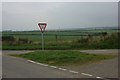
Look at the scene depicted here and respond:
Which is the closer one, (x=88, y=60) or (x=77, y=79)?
(x=77, y=79)

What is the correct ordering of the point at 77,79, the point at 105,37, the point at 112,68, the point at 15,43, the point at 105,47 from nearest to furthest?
the point at 77,79
the point at 112,68
the point at 105,47
the point at 105,37
the point at 15,43

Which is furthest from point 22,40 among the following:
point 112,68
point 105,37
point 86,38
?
point 112,68

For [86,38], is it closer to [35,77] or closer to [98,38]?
[98,38]

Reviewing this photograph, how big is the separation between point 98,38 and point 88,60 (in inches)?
659

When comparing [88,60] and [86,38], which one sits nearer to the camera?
[88,60]

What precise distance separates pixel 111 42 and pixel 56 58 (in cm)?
1457

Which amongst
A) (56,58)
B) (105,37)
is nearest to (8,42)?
(105,37)

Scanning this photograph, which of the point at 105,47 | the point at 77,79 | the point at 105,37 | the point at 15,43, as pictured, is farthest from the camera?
the point at 15,43

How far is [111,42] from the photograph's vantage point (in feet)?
96.2

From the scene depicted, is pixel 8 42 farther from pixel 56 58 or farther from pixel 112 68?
pixel 112 68

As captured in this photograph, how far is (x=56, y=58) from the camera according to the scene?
16125 mm

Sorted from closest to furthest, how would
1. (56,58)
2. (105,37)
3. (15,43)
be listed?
(56,58) < (105,37) < (15,43)

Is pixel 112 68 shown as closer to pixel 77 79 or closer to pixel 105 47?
pixel 77 79

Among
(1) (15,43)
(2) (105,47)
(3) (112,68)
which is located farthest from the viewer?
(1) (15,43)
